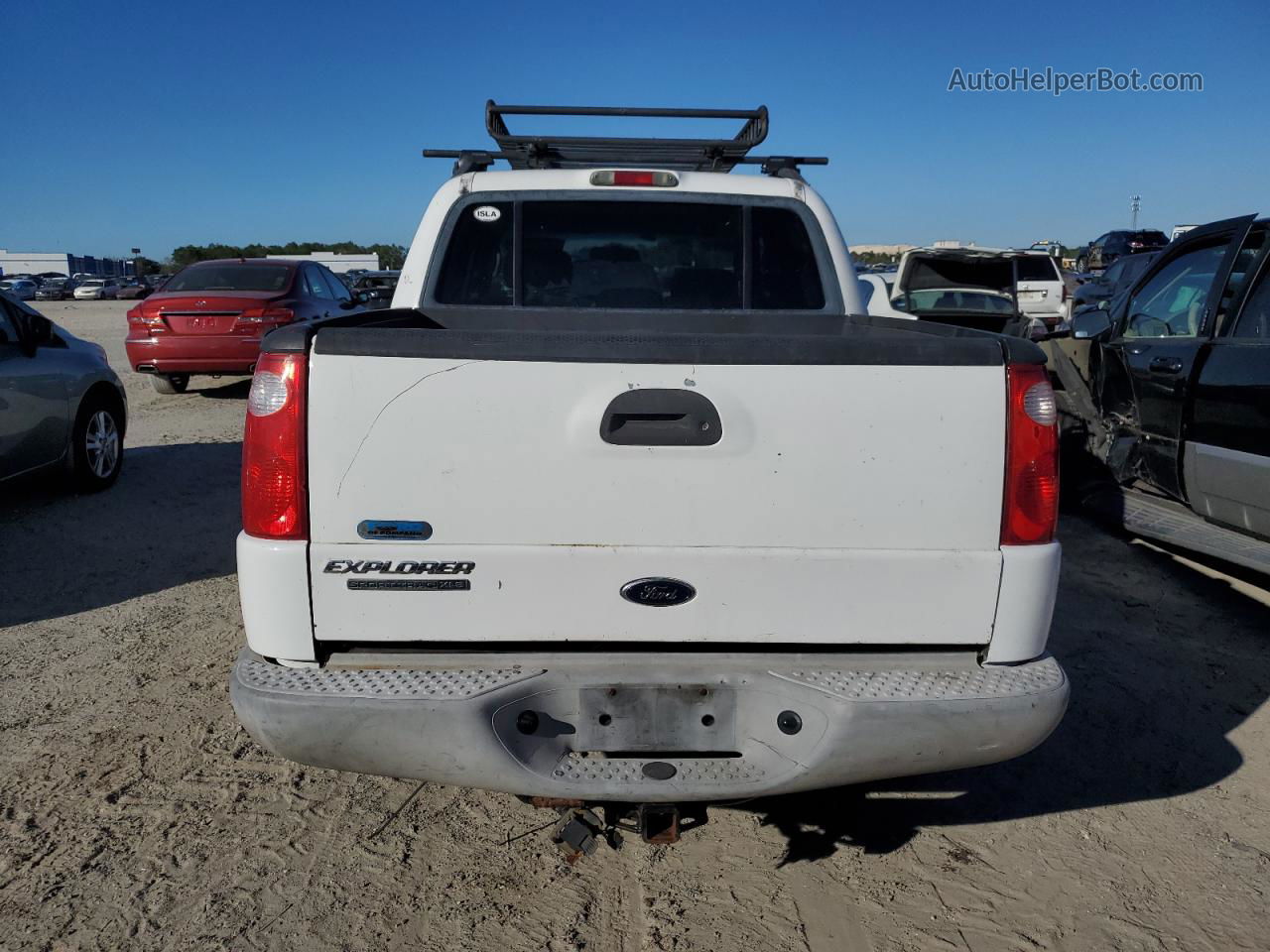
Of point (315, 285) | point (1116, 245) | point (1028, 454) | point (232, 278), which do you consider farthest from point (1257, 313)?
point (1116, 245)

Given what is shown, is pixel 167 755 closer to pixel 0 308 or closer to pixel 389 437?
pixel 389 437

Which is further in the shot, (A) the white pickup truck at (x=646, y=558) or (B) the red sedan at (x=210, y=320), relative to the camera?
(B) the red sedan at (x=210, y=320)

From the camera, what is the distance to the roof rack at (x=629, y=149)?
4.94m

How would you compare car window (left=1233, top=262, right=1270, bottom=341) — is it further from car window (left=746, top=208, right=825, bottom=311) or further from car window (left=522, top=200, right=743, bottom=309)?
car window (left=522, top=200, right=743, bottom=309)

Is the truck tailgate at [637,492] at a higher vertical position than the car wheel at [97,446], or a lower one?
higher

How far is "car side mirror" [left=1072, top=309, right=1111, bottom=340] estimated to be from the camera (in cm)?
602

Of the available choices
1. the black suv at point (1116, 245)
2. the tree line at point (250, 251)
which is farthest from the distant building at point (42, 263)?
the black suv at point (1116, 245)

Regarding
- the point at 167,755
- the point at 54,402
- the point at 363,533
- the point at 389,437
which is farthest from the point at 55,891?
the point at 54,402

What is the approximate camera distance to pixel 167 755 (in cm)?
354

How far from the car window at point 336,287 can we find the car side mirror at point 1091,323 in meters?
9.92

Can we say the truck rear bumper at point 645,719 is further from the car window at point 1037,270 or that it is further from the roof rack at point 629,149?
the car window at point 1037,270

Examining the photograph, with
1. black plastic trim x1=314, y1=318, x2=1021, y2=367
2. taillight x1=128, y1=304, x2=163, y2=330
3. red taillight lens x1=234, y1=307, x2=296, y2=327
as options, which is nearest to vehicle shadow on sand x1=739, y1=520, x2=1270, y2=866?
black plastic trim x1=314, y1=318, x2=1021, y2=367

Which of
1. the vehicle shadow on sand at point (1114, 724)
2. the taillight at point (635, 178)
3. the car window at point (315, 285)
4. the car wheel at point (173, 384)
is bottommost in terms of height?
the vehicle shadow on sand at point (1114, 724)

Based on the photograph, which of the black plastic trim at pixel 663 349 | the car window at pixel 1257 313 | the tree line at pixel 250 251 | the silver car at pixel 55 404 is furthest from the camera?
the tree line at pixel 250 251
